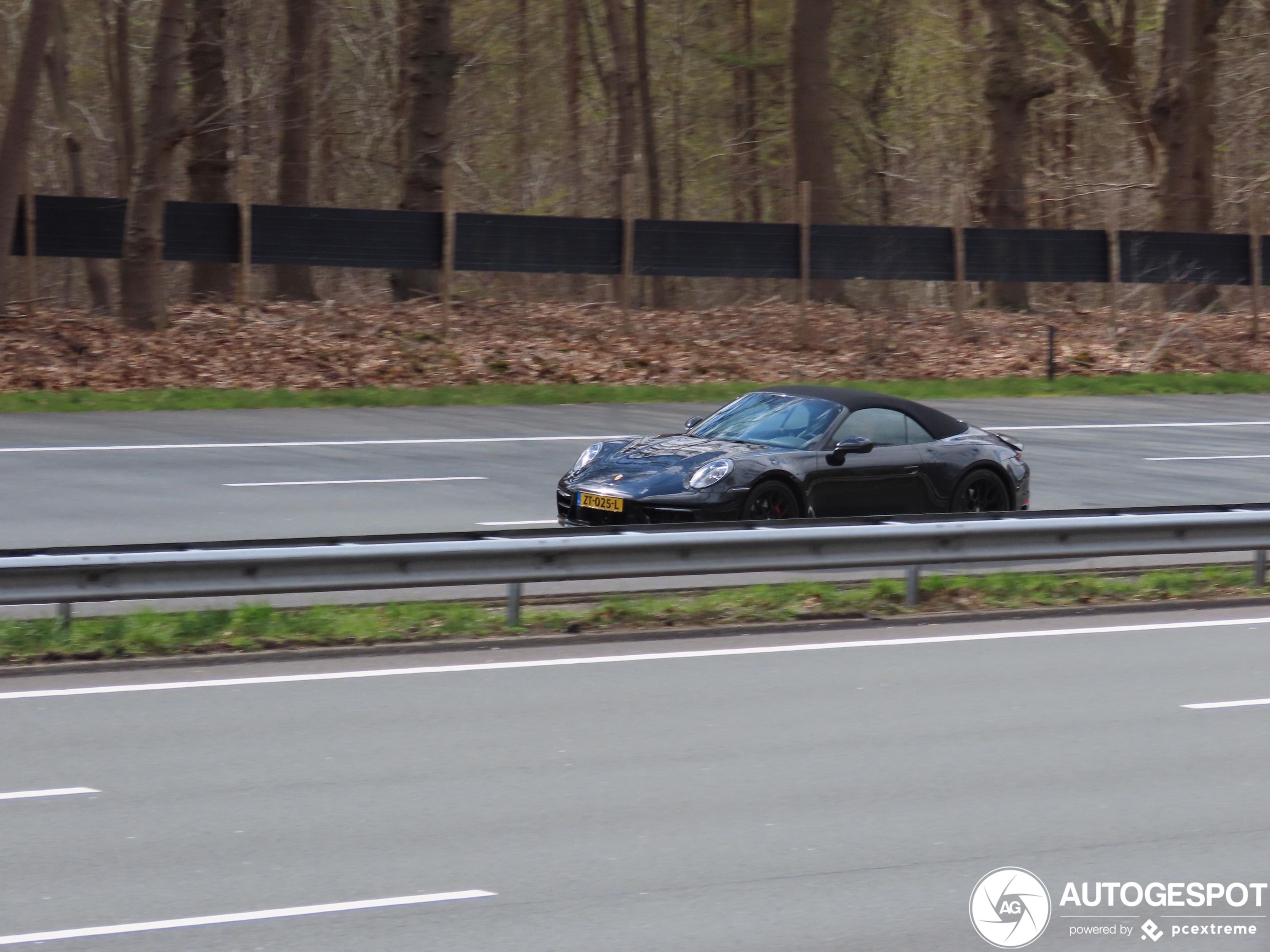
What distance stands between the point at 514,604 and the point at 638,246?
57.7ft

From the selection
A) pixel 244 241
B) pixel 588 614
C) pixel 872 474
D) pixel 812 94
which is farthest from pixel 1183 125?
pixel 588 614

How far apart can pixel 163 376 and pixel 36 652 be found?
44.6 feet

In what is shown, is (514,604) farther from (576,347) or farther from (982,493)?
(576,347)

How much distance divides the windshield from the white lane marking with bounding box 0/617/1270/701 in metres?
2.97

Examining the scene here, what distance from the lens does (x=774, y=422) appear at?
12.5 meters

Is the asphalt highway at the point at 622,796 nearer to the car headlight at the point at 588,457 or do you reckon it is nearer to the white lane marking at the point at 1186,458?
the car headlight at the point at 588,457

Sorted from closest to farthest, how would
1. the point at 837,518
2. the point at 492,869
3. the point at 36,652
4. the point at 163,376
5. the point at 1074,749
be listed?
the point at 492,869 → the point at 1074,749 → the point at 36,652 → the point at 837,518 → the point at 163,376

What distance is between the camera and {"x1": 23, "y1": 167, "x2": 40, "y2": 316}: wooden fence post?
23859 mm

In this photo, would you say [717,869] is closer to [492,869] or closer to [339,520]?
[492,869]

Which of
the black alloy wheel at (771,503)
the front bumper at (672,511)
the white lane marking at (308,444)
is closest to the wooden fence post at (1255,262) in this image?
the white lane marking at (308,444)

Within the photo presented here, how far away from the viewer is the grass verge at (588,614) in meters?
8.79

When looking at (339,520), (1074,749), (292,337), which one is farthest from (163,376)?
(1074,749)

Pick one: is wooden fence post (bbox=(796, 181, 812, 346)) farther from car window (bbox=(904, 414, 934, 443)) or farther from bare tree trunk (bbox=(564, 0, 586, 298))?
bare tree trunk (bbox=(564, 0, 586, 298))

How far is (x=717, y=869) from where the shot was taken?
5449 mm
